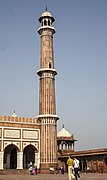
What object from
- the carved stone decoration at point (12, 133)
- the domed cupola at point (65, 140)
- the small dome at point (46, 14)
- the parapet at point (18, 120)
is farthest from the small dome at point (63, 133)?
the small dome at point (46, 14)

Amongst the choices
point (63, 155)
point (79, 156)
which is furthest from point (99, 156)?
point (63, 155)

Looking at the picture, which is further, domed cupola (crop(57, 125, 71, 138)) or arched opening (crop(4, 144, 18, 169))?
domed cupola (crop(57, 125, 71, 138))

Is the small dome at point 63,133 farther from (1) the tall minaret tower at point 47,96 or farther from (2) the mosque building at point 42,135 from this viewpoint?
(1) the tall minaret tower at point 47,96

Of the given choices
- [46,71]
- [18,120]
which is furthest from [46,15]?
[18,120]

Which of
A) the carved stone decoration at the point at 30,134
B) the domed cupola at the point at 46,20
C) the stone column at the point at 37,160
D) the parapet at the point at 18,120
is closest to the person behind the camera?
the parapet at the point at 18,120

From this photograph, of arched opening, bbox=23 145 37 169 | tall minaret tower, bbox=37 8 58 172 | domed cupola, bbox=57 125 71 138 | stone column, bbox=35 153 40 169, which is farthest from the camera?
domed cupola, bbox=57 125 71 138

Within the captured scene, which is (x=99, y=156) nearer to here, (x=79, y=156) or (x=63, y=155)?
(x=79, y=156)

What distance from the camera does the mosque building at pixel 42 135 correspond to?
2730 cm

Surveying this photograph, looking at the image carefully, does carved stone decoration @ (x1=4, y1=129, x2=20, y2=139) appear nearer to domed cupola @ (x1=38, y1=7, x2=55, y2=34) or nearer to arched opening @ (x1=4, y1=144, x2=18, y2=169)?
arched opening @ (x1=4, y1=144, x2=18, y2=169)

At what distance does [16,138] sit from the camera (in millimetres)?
27703

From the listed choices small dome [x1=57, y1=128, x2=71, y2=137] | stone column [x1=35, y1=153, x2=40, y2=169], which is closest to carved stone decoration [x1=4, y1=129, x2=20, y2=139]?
stone column [x1=35, y1=153, x2=40, y2=169]

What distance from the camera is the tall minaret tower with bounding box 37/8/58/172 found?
90.9 ft

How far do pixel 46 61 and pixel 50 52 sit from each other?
1.19m

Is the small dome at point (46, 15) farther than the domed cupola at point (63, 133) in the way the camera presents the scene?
No
